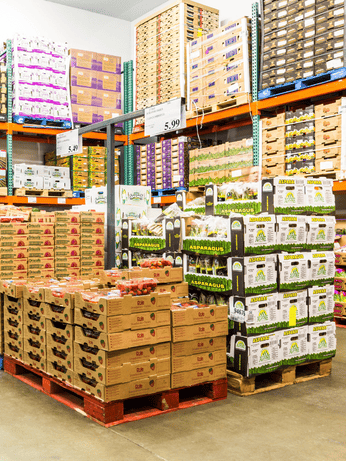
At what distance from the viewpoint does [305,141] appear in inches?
281

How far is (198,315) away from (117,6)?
10.6 meters

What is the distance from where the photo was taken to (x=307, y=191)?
4.42 metres

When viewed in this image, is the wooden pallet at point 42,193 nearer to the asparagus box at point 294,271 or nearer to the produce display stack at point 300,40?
the produce display stack at point 300,40

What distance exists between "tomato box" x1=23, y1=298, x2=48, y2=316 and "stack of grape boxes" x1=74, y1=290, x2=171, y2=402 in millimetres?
572

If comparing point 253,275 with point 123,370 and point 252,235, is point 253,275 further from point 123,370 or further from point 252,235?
point 123,370

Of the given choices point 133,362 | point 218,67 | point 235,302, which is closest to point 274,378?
point 235,302

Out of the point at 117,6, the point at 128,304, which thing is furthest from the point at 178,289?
the point at 117,6

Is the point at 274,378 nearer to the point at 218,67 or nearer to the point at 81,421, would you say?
the point at 81,421

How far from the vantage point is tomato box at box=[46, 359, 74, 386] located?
370cm

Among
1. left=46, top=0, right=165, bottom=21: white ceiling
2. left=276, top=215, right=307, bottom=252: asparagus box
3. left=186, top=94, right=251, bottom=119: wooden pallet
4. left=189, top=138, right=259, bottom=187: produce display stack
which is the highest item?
left=46, top=0, right=165, bottom=21: white ceiling

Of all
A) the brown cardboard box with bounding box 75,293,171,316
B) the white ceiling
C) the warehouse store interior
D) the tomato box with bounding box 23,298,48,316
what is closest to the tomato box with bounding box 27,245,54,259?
the warehouse store interior

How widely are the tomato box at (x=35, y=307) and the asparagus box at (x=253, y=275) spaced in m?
1.53

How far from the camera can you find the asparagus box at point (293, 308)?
417 cm

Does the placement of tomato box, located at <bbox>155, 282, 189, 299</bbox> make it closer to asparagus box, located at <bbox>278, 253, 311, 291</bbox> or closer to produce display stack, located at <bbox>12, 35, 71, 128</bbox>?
asparagus box, located at <bbox>278, 253, 311, 291</bbox>
